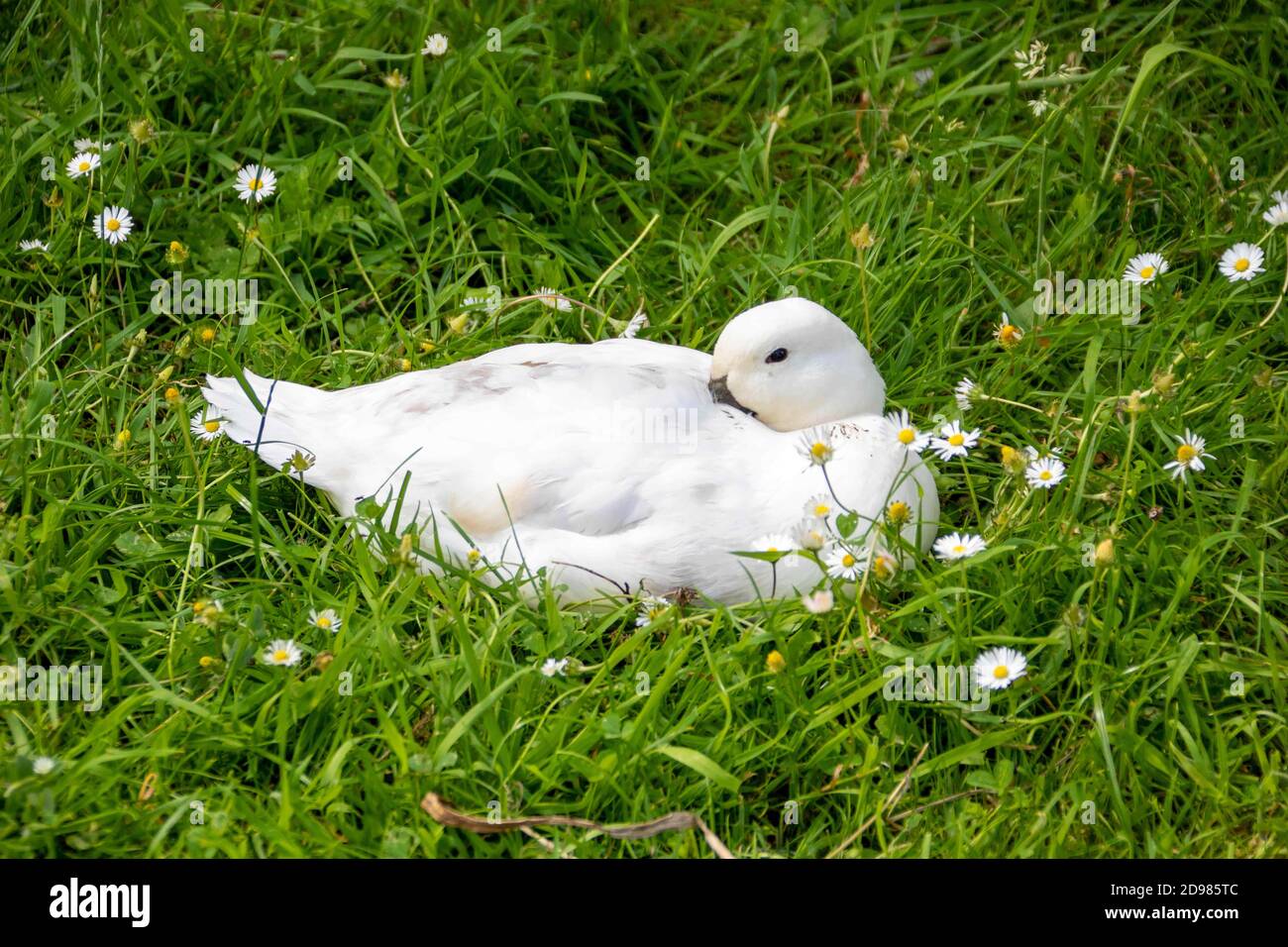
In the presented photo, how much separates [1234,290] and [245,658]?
8.99ft

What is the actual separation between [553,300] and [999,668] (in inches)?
67.4

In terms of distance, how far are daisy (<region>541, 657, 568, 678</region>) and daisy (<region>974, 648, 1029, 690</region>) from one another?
0.85m

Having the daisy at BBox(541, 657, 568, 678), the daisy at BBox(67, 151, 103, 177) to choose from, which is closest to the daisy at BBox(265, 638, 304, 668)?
the daisy at BBox(541, 657, 568, 678)

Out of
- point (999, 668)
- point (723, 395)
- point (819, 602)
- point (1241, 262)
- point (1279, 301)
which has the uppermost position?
point (1241, 262)

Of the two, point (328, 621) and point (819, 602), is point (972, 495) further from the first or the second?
point (328, 621)

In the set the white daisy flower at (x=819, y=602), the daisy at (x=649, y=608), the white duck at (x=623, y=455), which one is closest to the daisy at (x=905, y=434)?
the white duck at (x=623, y=455)

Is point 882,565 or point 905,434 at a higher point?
point 905,434

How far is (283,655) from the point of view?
295 cm

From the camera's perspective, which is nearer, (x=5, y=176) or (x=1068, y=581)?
(x=1068, y=581)

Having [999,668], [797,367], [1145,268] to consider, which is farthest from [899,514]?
[1145,268]

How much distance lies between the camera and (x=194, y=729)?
2846mm

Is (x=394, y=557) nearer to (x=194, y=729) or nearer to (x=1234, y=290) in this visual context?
(x=194, y=729)

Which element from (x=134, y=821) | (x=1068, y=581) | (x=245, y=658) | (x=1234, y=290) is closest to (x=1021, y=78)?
(x=1234, y=290)

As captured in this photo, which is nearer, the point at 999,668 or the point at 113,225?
the point at 999,668
